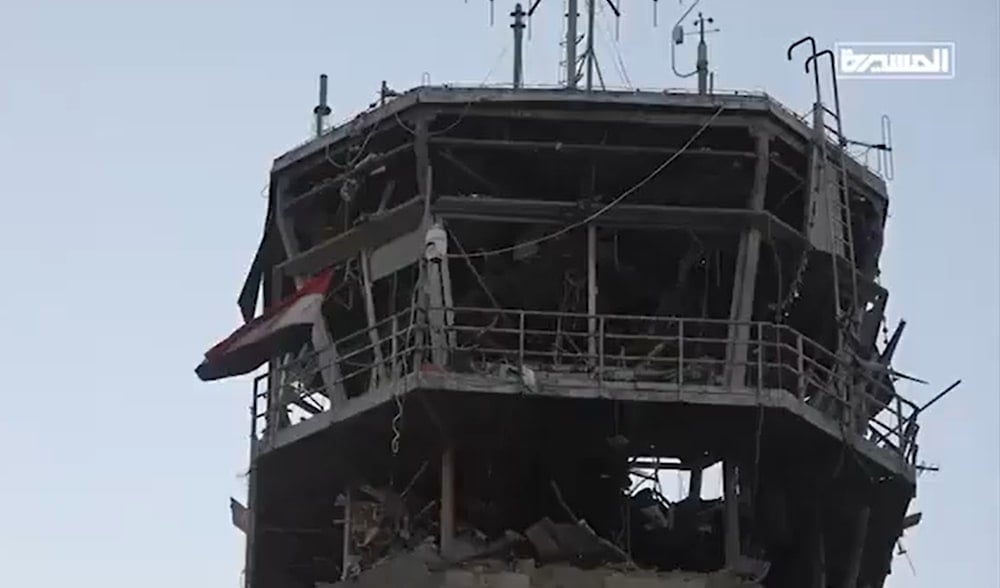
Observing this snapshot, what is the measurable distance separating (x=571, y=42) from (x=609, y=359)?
9.06m

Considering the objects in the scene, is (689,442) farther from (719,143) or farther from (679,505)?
(719,143)

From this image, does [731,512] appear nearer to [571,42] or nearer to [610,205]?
[610,205]

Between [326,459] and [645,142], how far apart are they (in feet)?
28.5

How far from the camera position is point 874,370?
50.0 m

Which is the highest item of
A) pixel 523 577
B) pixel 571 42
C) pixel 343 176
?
pixel 571 42

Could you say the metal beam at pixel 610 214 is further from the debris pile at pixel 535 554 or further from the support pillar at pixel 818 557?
the support pillar at pixel 818 557

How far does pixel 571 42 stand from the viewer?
176ft

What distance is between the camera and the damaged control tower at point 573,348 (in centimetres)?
4662

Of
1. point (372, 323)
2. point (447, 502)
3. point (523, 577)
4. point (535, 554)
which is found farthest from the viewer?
point (372, 323)

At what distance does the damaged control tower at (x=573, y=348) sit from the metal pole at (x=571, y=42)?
130 centimetres

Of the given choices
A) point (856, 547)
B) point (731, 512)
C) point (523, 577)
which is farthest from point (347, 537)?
point (856, 547)

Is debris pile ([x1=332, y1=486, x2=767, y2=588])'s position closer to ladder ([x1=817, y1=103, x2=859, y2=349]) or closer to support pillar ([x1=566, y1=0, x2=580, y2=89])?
ladder ([x1=817, y1=103, x2=859, y2=349])

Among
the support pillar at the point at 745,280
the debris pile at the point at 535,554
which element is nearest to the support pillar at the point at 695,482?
the debris pile at the point at 535,554

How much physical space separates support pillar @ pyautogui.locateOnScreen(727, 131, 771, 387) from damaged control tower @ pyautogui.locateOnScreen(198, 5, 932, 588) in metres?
0.06
